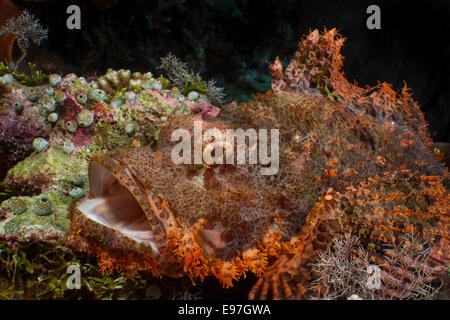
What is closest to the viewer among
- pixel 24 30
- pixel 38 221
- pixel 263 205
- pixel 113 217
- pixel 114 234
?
pixel 114 234

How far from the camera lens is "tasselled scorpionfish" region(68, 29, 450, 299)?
6.26ft

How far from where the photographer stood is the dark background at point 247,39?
498cm

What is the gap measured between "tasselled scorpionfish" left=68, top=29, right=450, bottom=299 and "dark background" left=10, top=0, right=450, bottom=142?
131 inches

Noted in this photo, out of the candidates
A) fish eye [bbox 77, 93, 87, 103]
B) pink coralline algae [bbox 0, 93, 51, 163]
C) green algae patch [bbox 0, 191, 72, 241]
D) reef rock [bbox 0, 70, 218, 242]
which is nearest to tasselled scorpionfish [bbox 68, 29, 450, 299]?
green algae patch [bbox 0, 191, 72, 241]

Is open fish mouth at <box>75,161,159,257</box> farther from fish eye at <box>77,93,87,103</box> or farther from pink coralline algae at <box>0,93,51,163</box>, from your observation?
pink coralline algae at <box>0,93,51,163</box>

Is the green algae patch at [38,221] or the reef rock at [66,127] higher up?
the reef rock at [66,127]

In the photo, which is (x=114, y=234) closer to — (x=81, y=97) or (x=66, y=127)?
(x=66, y=127)

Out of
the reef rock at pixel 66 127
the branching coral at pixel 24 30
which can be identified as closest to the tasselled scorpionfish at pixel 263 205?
the reef rock at pixel 66 127

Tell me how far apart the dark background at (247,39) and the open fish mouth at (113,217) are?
3.03 m

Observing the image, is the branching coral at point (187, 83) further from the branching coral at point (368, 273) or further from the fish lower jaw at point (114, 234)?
the branching coral at point (368, 273)

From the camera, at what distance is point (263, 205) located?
2043 millimetres

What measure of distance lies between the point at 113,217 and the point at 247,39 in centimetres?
600

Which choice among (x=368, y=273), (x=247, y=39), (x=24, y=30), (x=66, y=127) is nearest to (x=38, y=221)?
(x=66, y=127)
